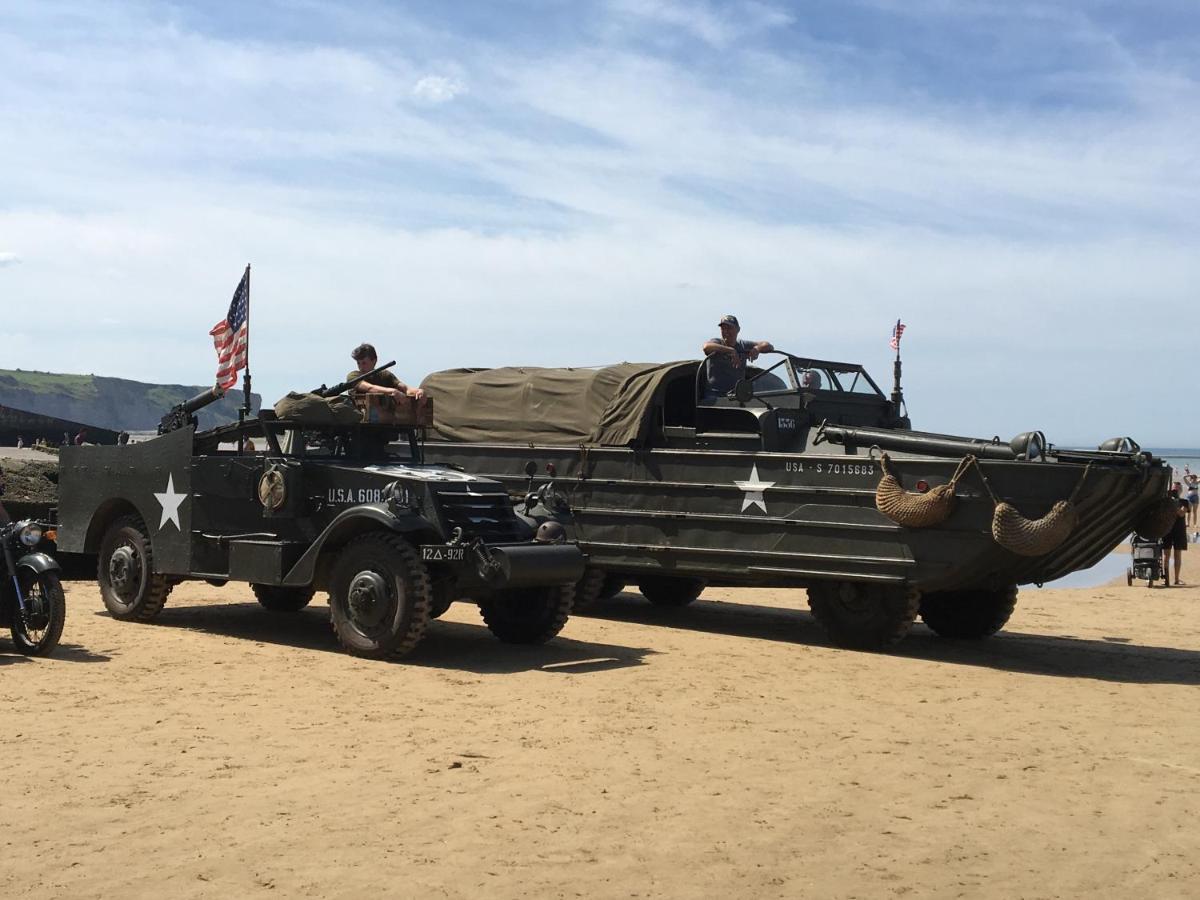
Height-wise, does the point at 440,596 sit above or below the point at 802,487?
below

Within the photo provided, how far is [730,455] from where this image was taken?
12172 mm

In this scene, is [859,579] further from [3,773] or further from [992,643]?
[3,773]

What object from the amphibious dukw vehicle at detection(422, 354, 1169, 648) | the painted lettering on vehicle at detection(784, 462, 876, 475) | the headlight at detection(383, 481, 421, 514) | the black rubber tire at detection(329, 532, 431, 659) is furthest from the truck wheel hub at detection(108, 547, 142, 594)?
the painted lettering on vehicle at detection(784, 462, 876, 475)

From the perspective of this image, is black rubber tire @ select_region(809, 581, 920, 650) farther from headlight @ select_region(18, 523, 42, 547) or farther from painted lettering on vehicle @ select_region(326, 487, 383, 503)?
headlight @ select_region(18, 523, 42, 547)

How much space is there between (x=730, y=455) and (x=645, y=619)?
7.40ft

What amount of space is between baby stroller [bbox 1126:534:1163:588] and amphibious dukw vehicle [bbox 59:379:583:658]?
35.6 feet

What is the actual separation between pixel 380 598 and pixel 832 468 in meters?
3.85

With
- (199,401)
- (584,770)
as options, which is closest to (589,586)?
(199,401)

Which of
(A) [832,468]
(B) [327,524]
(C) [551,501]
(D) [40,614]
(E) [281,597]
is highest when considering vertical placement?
(A) [832,468]

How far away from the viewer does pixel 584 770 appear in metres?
6.76

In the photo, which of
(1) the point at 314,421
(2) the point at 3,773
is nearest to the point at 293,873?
(2) the point at 3,773

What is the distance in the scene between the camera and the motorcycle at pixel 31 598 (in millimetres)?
9539

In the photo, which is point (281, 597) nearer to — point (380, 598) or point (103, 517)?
point (103, 517)

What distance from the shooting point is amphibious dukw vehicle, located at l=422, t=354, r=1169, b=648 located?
1058 cm
